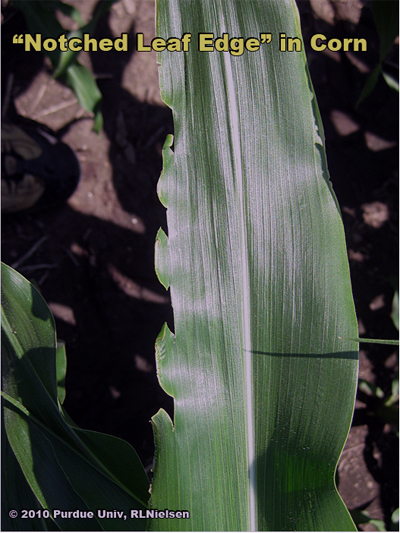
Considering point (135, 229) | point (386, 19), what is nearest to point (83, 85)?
point (135, 229)

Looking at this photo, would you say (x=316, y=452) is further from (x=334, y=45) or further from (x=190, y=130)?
(x=334, y=45)

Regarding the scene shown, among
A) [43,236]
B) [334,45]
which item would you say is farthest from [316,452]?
[334,45]

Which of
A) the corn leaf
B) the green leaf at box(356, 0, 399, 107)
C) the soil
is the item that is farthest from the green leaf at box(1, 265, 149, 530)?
the green leaf at box(356, 0, 399, 107)

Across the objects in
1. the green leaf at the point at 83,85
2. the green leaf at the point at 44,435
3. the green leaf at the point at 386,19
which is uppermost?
the green leaf at the point at 386,19

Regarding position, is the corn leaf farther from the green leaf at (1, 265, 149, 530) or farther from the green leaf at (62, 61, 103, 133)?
the green leaf at (62, 61, 103, 133)

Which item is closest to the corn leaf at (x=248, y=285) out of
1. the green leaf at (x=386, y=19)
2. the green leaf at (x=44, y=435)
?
the green leaf at (x=44, y=435)

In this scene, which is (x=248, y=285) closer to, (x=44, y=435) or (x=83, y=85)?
(x=44, y=435)

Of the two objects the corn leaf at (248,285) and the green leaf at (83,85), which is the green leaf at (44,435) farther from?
the green leaf at (83,85)
